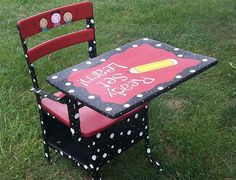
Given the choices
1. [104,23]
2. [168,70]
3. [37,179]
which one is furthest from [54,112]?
[104,23]

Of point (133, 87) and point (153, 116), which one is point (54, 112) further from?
point (153, 116)

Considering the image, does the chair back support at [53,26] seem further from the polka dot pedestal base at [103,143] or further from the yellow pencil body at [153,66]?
the yellow pencil body at [153,66]

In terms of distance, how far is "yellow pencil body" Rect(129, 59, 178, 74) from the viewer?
2.23 meters

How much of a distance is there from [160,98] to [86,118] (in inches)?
46.3

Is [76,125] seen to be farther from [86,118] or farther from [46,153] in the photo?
[46,153]

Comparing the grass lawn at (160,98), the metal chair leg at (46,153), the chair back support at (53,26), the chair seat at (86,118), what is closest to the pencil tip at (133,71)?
the chair seat at (86,118)

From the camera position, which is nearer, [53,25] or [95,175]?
[95,175]

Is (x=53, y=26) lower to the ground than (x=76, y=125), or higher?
higher

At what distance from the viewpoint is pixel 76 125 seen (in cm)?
227

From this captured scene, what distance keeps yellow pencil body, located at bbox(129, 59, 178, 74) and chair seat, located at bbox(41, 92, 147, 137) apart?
12.7 inches

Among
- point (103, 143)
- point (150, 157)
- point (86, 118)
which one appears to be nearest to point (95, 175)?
point (103, 143)

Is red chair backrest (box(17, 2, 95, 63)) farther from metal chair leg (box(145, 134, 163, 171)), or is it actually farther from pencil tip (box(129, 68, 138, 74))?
metal chair leg (box(145, 134, 163, 171))

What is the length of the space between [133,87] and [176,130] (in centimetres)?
111

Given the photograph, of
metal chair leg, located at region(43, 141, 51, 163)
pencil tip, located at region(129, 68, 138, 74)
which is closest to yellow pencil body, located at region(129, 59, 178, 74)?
pencil tip, located at region(129, 68, 138, 74)
